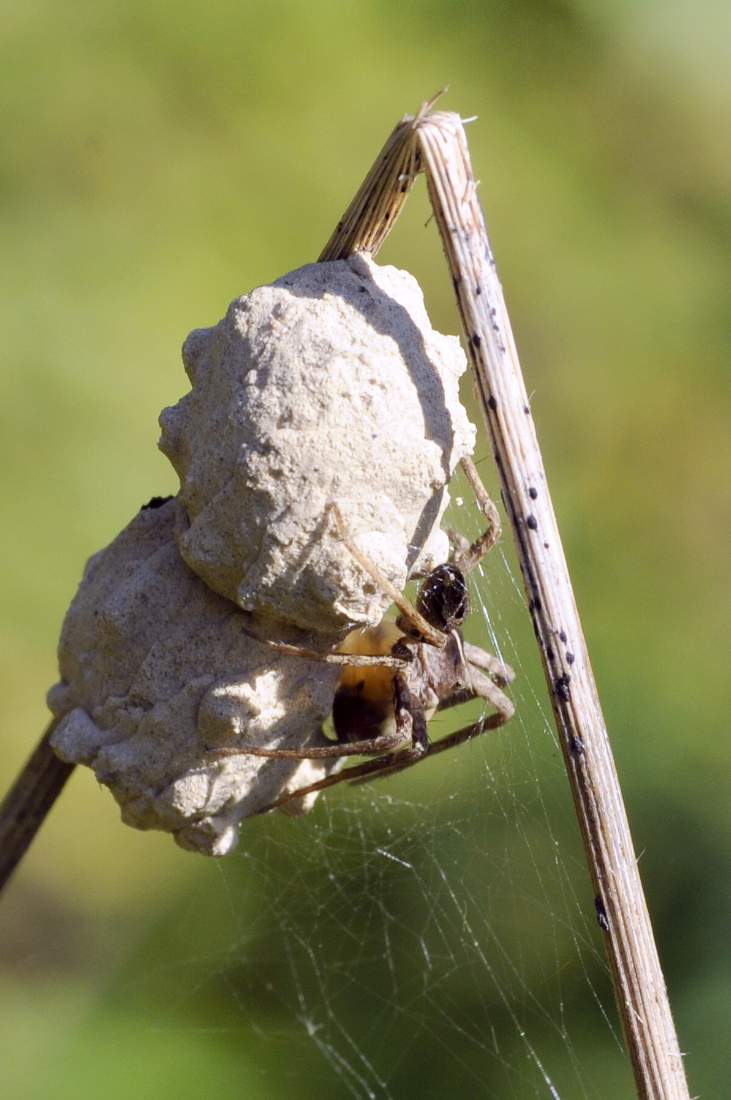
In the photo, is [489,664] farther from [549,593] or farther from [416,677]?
[549,593]

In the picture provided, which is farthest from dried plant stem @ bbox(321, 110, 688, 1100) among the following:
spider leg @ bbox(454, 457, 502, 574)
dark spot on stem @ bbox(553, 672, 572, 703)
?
spider leg @ bbox(454, 457, 502, 574)

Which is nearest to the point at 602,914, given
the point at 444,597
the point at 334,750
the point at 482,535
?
the point at 334,750

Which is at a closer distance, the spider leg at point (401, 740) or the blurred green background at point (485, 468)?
the spider leg at point (401, 740)

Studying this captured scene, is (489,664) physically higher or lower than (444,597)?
lower

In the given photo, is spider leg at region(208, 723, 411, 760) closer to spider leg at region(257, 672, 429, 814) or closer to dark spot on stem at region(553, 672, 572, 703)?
spider leg at region(257, 672, 429, 814)

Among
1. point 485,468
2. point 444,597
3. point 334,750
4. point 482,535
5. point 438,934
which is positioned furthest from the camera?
point 438,934

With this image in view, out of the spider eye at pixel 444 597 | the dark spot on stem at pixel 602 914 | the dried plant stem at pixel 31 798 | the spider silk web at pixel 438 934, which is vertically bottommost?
the spider silk web at pixel 438 934

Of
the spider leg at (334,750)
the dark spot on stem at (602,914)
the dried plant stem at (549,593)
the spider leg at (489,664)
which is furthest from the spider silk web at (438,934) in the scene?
the dark spot on stem at (602,914)

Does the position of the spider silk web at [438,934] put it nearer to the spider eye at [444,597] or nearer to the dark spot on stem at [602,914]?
the spider eye at [444,597]

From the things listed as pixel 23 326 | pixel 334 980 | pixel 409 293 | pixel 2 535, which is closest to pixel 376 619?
pixel 409 293
